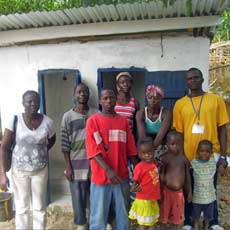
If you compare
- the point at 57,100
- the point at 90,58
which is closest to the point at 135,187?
the point at 90,58

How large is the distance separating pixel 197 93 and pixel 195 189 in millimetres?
1093

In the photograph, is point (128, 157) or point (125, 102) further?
point (125, 102)

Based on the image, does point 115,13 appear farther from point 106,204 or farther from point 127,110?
point 106,204

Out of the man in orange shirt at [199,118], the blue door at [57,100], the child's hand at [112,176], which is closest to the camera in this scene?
the child's hand at [112,176]

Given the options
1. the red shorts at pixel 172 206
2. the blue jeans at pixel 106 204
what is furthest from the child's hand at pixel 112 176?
the red shorts at pixel 172 206

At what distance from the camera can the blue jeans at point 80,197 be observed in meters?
4.34

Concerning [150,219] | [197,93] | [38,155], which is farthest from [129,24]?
[150,219]

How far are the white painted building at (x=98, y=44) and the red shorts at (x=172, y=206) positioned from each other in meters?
1.83

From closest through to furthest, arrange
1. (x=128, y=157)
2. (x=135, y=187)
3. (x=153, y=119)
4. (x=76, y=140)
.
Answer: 1. (x=135, y=187)
2. (x=128, y=157)
3. (x=153, y=119)
4. (x=76, y=140)

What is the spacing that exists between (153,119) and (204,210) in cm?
127

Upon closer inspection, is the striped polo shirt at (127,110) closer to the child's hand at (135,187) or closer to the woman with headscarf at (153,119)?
the woman with headscarf at (153,119)

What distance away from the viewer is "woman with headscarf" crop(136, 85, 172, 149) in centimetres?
403

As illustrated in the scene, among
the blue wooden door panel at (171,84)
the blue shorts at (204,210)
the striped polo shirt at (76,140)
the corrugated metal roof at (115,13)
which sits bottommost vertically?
the blue shorts at (204,210)

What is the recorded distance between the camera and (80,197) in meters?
4.36
